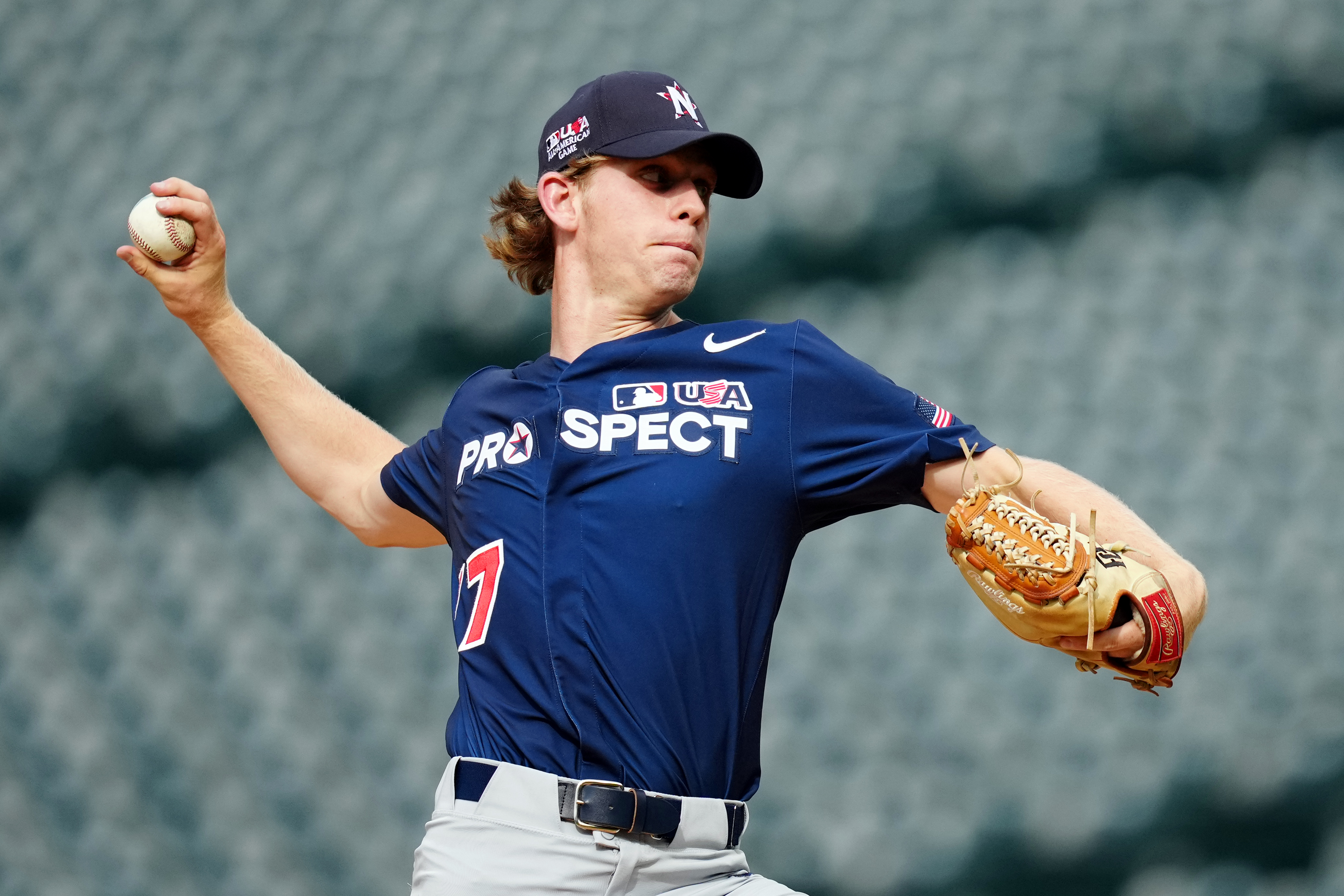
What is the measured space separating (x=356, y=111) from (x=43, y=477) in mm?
1040

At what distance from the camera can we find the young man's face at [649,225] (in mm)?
1795

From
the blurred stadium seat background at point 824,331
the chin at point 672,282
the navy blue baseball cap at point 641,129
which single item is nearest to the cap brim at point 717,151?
the navy blue baseball cap at point 641,129

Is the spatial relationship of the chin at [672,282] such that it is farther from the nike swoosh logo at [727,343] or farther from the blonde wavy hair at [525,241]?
the blonde wavy hair at [525,241]

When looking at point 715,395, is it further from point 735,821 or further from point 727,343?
point 735,821

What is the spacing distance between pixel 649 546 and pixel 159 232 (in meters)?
0.91

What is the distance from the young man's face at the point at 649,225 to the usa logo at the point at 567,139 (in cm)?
5

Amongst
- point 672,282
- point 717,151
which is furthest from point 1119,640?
point 717,151

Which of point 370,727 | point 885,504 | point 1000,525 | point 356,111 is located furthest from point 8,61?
point 1000,525

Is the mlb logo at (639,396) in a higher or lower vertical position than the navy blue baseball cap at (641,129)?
lower

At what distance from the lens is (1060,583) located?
1371mm

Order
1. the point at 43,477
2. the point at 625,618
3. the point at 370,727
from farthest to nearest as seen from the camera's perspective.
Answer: the point at 43,477
the point at 370,727
the point at 625,618

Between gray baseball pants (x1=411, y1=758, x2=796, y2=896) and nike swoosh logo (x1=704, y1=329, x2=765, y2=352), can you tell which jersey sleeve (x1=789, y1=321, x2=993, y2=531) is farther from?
gray baseball pants (x1=411, y1=758, x2=796, y2=896)

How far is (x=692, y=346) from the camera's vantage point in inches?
67.2

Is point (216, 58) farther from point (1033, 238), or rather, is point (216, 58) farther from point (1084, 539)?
point (1084, 539)
